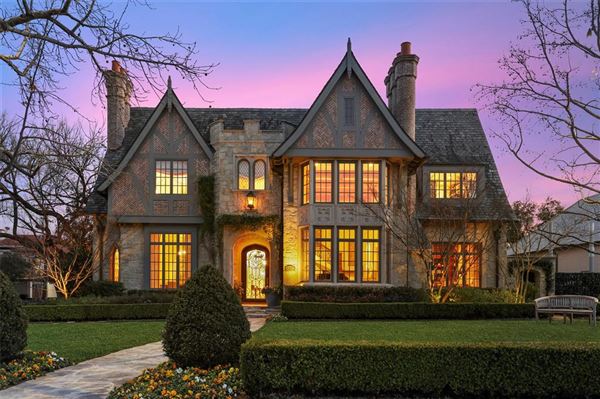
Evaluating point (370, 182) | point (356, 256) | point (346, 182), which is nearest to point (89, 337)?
point (356, 256)

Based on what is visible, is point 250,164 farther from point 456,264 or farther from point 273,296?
point 456,264

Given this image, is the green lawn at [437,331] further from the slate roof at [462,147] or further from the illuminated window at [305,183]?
the slate roof at [462,147]

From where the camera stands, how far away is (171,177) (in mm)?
22266

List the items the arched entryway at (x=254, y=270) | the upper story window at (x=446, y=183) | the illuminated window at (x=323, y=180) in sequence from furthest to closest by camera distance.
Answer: the arched entryway at (x=254, y=270)
the upper story window at (x=446, y=183)
the illuminated window at (x=323, y=180)

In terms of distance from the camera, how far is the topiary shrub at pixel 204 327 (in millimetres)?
7672

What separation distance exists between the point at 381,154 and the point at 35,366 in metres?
14.5

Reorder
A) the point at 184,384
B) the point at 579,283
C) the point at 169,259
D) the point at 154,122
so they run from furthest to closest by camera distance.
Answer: the point at 579,283
the point at 169,259
the point at 154,122
the point at 184,384

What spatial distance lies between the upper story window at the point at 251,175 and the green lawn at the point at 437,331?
7379 millimetres

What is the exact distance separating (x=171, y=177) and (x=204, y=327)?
50.9ft

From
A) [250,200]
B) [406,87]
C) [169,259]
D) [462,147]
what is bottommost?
[169,259]

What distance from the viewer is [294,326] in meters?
14.8


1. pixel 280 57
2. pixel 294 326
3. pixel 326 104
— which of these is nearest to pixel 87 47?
pixel 280 57

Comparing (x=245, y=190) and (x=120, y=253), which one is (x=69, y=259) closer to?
(x=120, y=253)

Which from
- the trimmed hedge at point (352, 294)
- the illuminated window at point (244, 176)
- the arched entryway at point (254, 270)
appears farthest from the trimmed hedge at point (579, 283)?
the illuminated window at point (244, 176)
